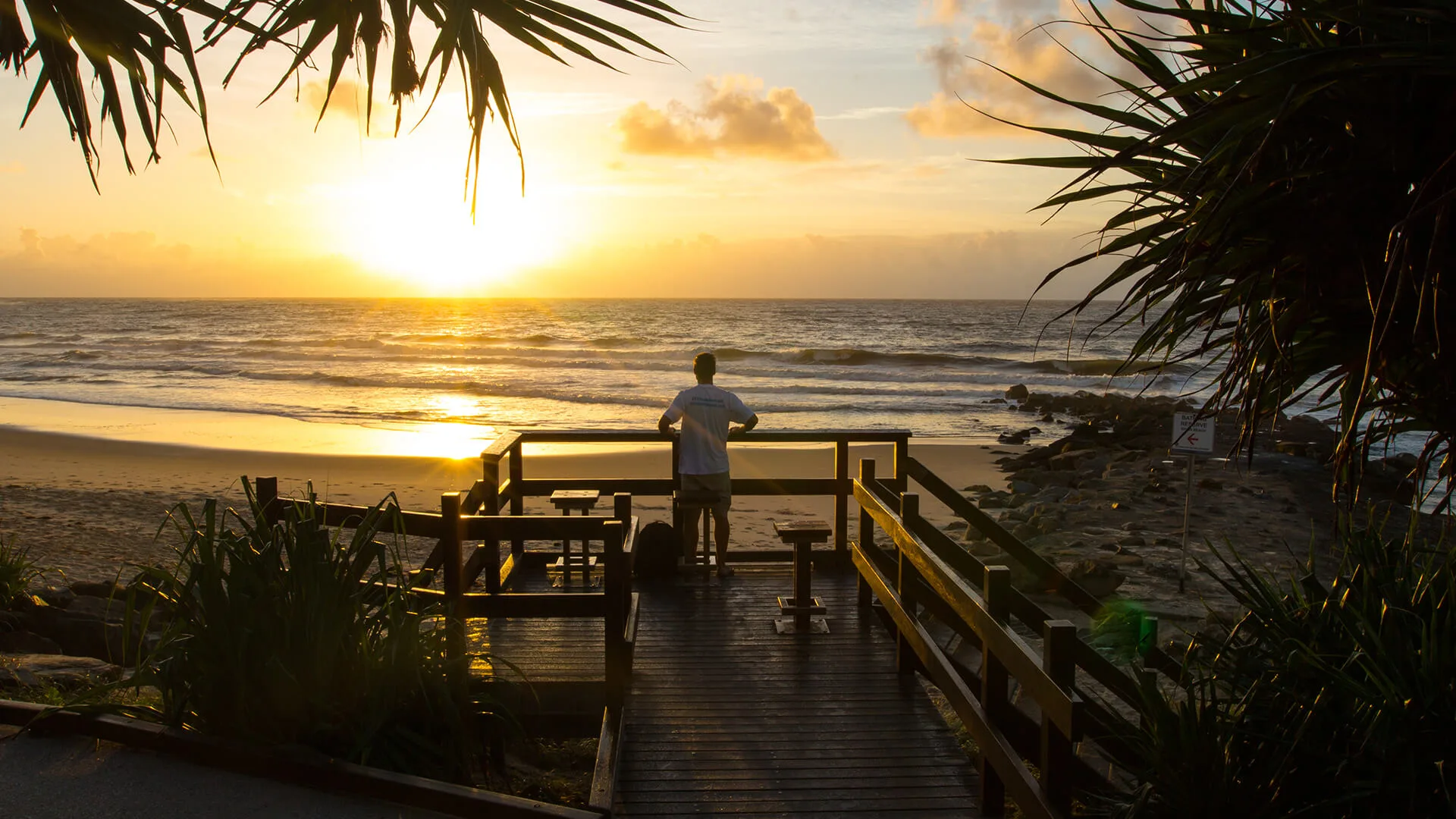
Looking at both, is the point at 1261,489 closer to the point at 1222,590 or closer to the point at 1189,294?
the point at 1222,590

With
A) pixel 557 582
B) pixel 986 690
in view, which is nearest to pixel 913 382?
pixel 557 582

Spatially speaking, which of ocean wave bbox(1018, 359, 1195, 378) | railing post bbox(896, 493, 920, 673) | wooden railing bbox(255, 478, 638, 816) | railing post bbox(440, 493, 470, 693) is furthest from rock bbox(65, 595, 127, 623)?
ocean wave bbox(1018, 359, 1195, 378)

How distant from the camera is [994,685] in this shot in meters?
4.30

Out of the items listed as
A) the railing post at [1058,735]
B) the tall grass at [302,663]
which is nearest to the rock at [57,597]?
the tall grass at [302,663]

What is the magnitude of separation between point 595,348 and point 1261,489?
40682 mm

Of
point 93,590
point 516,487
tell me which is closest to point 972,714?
point 516,487

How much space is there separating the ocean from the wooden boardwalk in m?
2.35

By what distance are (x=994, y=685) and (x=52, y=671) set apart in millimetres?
4654

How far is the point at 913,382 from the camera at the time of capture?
38.2 meters

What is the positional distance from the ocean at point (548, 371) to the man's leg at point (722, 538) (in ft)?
8.85

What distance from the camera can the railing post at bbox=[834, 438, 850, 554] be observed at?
8.05 metres

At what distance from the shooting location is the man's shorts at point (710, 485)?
7.90 m

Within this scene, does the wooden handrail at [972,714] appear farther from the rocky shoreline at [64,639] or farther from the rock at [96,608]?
the rock at [96,608]

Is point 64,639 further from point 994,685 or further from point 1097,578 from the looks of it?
point 1097,578
